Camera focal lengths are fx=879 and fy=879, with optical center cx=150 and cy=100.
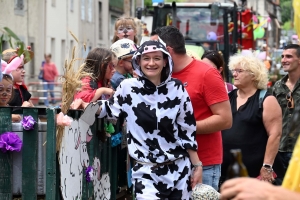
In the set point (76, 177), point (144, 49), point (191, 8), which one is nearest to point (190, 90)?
point (144, 49)

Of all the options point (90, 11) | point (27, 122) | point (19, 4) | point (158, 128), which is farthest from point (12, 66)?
point (90, 11)

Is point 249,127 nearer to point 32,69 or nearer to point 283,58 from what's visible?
point 283,58

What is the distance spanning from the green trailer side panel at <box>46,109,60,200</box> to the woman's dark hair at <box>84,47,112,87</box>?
143 centimetres

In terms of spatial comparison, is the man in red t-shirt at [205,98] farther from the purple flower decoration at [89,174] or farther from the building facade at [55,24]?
the building facade at [55,24]

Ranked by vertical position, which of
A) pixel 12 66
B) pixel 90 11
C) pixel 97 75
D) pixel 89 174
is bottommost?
pixel 89 174

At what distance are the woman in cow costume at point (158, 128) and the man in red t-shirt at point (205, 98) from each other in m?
0.32

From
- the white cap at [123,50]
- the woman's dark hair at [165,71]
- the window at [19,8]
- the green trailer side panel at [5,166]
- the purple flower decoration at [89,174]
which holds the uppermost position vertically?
the window at [19,8]

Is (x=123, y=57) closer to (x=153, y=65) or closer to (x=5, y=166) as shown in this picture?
(x=153, y=65)

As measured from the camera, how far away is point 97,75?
299 inches

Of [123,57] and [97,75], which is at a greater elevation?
[123,57]

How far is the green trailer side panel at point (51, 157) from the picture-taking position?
6.08 meters

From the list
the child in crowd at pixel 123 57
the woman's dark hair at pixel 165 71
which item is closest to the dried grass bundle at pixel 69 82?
the woman's dark hair at pixel 165 71

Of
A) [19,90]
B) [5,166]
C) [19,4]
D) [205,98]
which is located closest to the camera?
[5,166]

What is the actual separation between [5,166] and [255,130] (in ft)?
8.40
